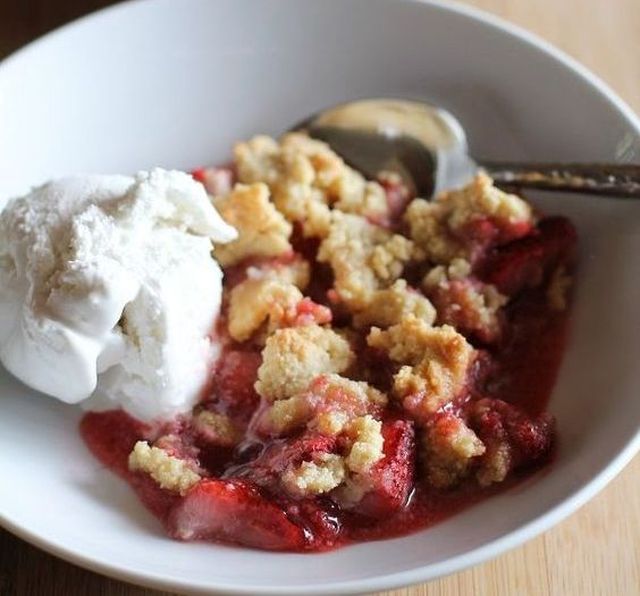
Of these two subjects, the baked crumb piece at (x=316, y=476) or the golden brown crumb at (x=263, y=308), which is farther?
the golden brown crumb at (x=263, y=308)

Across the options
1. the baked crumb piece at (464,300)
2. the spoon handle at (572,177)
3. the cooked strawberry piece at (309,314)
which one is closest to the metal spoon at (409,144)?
the spoon handle at (572,177)

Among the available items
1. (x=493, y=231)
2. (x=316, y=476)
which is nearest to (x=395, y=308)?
(x=493, y=231)

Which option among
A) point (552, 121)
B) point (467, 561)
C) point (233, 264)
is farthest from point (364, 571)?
point (552, 121)

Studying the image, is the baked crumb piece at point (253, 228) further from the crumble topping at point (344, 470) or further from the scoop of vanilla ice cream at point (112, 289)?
the crumble topping at point (344, 470)

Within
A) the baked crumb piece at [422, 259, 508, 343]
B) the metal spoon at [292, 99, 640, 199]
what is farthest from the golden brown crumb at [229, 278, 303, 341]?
the metal spoon at [292, 99, 640, 199]

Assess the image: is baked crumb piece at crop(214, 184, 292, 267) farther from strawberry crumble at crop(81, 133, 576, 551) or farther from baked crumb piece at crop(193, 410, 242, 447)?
baked crumb piece at crop(193, 410, 242, 447)

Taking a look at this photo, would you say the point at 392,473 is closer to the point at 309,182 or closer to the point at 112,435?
the point at 112,435
